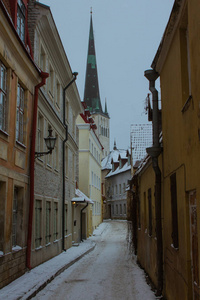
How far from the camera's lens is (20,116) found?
36.9 feet

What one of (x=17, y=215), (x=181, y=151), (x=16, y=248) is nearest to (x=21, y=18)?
(x=17, y=215)

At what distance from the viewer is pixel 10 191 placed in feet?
32.3

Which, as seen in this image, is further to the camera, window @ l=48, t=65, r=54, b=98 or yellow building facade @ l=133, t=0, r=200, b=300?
window @ l=48, t=65, r=54, b=98

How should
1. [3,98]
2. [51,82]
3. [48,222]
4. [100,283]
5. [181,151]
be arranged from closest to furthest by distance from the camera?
[181,151] → [3,98] → [100,283] → [48,222] → [51,82]

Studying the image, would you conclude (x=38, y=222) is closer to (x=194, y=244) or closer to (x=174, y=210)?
(x=174, y=210)

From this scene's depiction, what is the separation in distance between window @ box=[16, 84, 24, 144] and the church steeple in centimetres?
8996

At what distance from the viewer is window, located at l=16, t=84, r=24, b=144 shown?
10.9 m

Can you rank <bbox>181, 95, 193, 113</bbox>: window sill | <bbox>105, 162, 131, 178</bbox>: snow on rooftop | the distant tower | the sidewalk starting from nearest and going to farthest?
<bbox>181, 95, 193, 113</bbox>: window sill
the sidewalk
<bbox>105, 162, 131, 178</bbox>: snow on rooftop
the distant tower

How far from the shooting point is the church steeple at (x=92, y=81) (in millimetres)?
98812

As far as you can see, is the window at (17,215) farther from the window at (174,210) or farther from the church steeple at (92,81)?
the church steeple at (92,81)

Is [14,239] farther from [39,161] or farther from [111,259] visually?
[111,259]

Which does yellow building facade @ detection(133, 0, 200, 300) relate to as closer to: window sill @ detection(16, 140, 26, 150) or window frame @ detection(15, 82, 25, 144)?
window sill @ detection(16, 140, 26, 150)

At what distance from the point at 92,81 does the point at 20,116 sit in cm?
9062

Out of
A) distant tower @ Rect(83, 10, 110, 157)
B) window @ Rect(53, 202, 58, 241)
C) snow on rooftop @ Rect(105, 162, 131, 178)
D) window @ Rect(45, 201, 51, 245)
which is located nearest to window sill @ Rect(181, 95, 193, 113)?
window @ Rect(45, 201, 51, 245)
